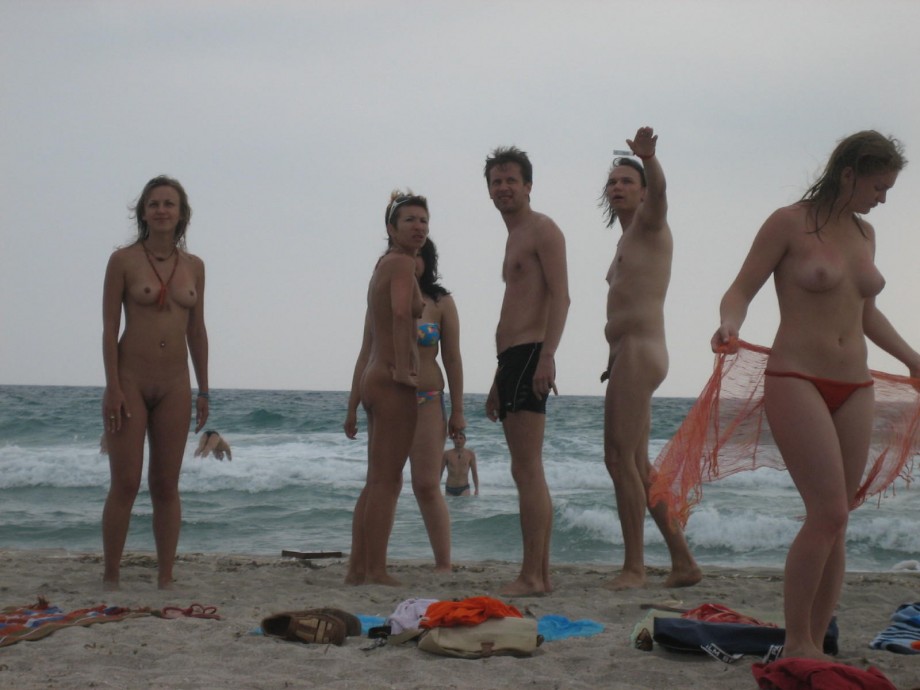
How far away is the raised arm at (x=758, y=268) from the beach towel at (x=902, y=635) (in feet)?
5.43

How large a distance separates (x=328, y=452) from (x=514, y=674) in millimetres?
20279

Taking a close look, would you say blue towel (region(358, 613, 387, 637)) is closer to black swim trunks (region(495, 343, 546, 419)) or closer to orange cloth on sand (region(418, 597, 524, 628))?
orange cloth on sand (region(418, 597, 524, 628))

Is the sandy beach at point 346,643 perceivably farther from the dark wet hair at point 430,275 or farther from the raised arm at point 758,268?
the dark wet hair at point 430,275

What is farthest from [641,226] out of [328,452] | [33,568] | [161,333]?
[328,452]

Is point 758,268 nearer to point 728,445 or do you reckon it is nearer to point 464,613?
point 728,445

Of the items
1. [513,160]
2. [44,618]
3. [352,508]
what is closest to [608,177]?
[513,160]

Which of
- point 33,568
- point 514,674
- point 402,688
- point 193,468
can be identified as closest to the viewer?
point 402,688

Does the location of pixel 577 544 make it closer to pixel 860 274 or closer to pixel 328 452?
pixel 860 274

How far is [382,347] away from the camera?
6434mm

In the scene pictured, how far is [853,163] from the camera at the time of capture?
13.2 ft

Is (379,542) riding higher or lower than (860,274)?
lower

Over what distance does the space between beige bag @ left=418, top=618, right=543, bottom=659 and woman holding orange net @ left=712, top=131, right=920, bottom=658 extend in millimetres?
1055

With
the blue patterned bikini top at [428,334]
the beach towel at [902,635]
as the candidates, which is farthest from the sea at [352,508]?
the blue patterned bikini top at [428,334]

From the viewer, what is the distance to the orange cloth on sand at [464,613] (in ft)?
15.0
